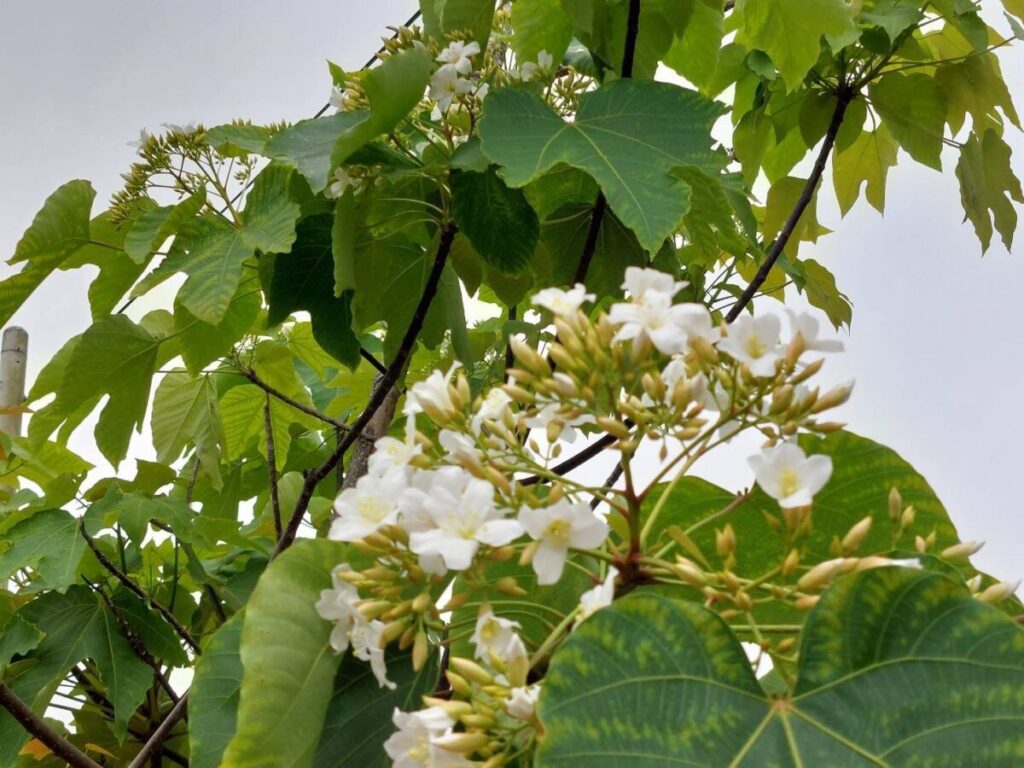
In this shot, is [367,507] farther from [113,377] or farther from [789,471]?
[113,377]

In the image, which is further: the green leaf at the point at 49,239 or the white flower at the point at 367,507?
the green leaf at the point at 49,239

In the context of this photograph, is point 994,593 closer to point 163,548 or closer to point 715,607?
point 715,607

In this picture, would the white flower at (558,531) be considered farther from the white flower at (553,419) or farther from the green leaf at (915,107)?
the green leaf at (915,107)

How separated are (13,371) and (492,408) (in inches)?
81.3

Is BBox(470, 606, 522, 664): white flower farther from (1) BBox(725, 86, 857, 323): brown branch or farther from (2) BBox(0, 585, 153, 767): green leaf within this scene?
(2) BBox(0, 585, 153, 767): green leaf

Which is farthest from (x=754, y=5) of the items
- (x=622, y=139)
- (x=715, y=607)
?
(x=715, y=607)

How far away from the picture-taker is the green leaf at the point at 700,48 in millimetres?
1269

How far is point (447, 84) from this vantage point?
1.01 m

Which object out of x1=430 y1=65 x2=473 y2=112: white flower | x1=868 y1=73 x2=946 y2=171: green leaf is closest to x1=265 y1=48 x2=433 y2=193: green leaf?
x1=430 y1=65 x2=473 y2=112: white flower

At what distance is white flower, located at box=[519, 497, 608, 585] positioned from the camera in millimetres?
528

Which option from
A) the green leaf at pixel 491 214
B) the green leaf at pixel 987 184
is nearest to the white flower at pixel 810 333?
the green leaf at pixel 491 214

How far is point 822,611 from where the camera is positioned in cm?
50

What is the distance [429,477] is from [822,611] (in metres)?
0.21

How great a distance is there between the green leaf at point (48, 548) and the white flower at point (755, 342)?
989 millimetres
